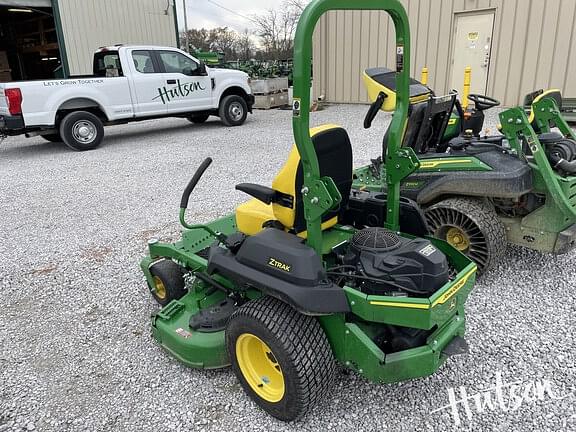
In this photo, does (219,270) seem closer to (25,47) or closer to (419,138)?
(419,138)

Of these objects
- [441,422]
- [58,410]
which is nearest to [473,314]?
[441,422]

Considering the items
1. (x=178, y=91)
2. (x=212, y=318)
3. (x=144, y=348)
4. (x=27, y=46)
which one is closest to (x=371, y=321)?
(x=212, y=318)

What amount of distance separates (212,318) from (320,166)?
44.2 inches

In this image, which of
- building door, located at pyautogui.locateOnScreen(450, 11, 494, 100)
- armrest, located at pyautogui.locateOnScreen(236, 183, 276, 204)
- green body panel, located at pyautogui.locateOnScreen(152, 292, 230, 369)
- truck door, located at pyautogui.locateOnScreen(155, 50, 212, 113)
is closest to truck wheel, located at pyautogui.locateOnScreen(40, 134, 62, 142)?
truck door, located at pyautogui.locateOnScreen(155, 50, 212, 113)

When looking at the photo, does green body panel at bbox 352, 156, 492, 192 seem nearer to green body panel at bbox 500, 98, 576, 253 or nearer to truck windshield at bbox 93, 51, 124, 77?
green body panel at bbox 500, 98, 576, 253

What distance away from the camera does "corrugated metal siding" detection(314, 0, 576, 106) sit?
32.8 ft

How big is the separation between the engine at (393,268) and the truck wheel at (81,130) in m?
8.11

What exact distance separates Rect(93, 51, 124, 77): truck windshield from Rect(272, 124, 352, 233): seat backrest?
8.22 metres

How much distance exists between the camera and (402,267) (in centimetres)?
225

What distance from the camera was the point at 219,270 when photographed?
2.51 metres

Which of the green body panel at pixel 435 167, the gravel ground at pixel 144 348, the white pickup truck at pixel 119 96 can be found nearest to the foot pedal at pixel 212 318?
the gravel ground at pixel 144 348

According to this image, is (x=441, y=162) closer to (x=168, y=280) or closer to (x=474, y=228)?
(x=474, y=228)

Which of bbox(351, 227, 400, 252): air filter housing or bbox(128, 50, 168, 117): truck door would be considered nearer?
bbox(351, 227, 400, 252): air filter housing

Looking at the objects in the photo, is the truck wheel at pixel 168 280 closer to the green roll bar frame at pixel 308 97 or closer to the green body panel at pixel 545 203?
the green roll bar frame at pixel 308 97
